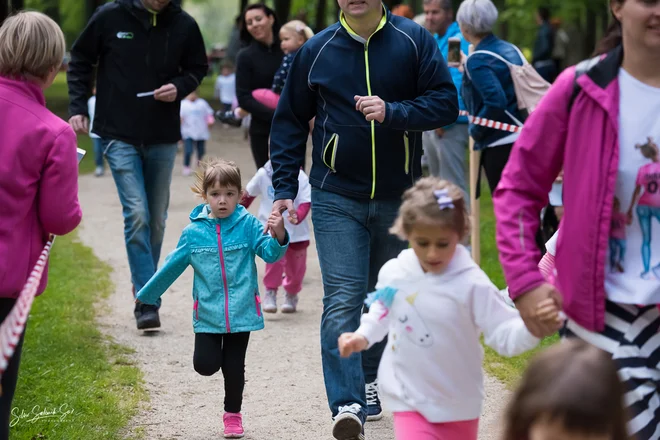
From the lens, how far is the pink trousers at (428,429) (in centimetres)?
415

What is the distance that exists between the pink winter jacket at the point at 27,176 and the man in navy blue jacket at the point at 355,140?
53.2 inches

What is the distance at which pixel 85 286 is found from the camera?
10.3m

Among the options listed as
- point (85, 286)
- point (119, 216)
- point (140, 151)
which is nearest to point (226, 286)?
point (140, 151)

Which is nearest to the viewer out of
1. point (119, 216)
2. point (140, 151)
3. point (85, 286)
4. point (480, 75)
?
point (140, 151)

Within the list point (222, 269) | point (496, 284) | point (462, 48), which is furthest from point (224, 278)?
→ point (462, 48)

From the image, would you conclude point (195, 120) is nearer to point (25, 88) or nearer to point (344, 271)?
point (344, 271)

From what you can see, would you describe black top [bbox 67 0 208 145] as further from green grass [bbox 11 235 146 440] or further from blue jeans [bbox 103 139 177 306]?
green grass [bbox 11 235 146 440]

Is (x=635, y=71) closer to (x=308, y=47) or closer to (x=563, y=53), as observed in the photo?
(x=308, y=47)

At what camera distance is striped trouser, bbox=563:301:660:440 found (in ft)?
11.6

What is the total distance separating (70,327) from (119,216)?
651 cm

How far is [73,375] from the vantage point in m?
7.20

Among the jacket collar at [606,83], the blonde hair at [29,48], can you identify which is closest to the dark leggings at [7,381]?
the blonde hair at [29,48]

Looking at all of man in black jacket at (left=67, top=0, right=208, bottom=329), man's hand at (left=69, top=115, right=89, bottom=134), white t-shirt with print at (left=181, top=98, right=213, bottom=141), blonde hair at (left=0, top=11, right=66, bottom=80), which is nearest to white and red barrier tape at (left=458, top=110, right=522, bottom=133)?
man in black jacket at (left=67, top=0, right=208, bottom=329)

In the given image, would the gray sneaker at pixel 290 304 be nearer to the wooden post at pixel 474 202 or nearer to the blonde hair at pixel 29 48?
the wooden post at pixel 474 202
